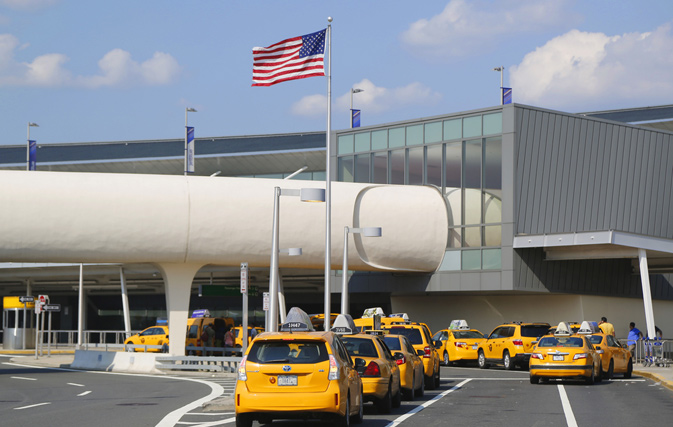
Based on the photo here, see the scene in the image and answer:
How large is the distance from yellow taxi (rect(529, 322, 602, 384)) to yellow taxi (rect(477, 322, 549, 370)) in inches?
312

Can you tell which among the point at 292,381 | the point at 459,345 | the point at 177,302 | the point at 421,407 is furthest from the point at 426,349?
the point at 177,302

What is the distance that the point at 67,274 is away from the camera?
6009 cm

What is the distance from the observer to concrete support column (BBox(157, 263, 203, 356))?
38188mm

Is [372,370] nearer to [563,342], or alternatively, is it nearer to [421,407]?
[421,407]

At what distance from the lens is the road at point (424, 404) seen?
Answer: 17.1 meters

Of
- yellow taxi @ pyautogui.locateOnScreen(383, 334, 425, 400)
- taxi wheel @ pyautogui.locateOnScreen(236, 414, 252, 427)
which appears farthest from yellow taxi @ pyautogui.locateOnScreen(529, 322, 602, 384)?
taxi wheel @ pyautogui.locateOnScreen(236, 414, 252, 427)

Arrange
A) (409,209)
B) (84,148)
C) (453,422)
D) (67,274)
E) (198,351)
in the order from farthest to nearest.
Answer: (84,148) < (67,274) < (409,209) < (198,351) < (453,422)

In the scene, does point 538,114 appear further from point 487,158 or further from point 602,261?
point 602,261

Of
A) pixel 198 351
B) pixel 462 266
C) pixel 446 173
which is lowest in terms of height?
pixel 198 351

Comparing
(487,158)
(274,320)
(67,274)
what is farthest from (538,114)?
(67,274)

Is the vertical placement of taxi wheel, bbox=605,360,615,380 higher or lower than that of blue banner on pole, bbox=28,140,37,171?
lower

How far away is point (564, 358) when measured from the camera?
26.7 m

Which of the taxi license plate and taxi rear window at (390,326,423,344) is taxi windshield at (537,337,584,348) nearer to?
taxi rear window at (390,326,423,344)

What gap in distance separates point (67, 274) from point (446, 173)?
1015 inches
